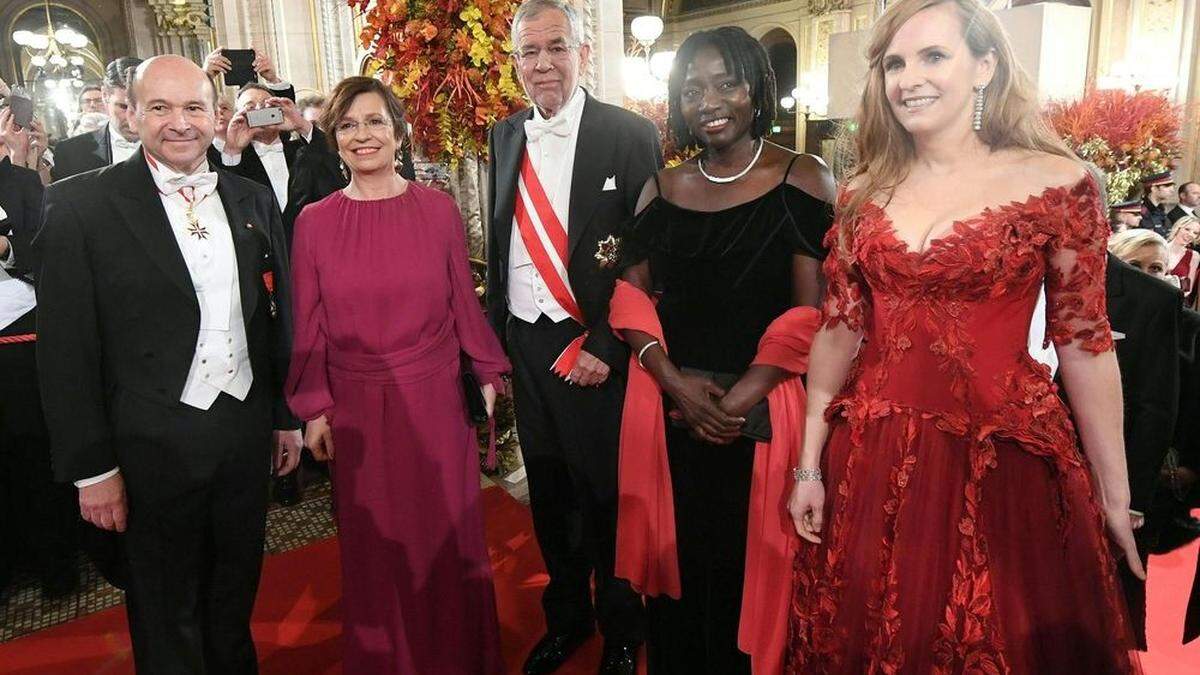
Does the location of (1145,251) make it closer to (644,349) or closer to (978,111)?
(978,111)

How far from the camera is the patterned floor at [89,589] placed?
2852 mm

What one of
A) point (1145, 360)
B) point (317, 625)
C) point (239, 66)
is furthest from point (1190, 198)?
point (317, 625)

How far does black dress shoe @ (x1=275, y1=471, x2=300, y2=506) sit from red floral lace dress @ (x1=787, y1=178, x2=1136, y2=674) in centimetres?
292

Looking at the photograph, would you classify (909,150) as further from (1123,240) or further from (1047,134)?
(1123,240)

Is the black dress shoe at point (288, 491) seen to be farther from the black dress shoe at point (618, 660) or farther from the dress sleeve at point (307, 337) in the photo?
the black dress shoe at point (618, 660)

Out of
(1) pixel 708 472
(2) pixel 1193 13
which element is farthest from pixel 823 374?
(2) pixel 1193 13

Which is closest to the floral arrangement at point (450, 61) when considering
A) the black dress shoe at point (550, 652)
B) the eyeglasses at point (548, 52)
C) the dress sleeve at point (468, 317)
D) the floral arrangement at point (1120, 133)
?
the eyeglasses at point (548, 52)

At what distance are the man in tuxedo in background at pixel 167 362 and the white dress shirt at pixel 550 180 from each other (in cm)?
68

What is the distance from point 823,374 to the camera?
1680mm

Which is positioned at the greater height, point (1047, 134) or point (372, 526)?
point (1047, 134)

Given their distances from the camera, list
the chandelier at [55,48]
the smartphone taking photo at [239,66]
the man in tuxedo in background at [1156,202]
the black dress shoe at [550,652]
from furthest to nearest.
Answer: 1. the chandelier at [55,48]
2. the man in tuxedo in background at [1156,202]
3. the smartphone taking photo at [239,66]
4. the black dress shoe at [550,652]

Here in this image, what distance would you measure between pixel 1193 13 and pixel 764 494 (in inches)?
364

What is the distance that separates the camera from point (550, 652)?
243cm

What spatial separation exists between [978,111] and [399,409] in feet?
4.85
